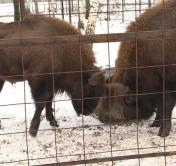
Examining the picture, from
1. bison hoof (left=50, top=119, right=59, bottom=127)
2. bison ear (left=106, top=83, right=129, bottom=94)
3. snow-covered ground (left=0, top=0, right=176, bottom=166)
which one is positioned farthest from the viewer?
bison hoof (left=50, top=119, right=59, bottom=127)

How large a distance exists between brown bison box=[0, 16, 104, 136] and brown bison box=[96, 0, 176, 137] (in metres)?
0.31

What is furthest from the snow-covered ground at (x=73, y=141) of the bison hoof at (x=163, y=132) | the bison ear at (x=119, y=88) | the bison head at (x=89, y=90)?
the bison ear at (x=119, y=88)

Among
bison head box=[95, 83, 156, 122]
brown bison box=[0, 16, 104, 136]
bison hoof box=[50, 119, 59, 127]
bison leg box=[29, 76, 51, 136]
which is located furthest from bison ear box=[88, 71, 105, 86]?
bison hoof box=[50, 119, 59, 127]

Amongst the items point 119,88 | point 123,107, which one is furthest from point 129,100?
point 119,88

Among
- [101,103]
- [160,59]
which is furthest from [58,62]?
[160,59]

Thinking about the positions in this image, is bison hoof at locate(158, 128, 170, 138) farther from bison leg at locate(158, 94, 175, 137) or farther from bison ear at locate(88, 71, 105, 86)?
bison ear at locate(88, 71, 105, 86)

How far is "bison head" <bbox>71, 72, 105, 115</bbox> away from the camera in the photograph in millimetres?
6195

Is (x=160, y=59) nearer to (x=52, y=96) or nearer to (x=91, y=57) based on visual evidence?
(x=91, y=57)

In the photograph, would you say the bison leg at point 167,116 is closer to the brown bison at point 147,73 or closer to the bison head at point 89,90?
the brown bison at point 147,73

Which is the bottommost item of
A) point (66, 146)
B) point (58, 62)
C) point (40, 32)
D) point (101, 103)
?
point (66, 146)

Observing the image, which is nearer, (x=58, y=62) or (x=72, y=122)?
(x=58, y=62)

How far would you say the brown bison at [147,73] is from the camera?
6.03 m

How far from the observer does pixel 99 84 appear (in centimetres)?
629

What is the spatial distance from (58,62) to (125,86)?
1017 mm
